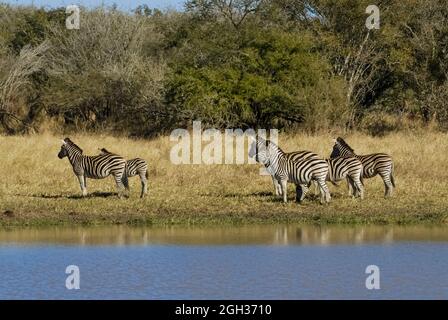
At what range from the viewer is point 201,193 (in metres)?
17.5

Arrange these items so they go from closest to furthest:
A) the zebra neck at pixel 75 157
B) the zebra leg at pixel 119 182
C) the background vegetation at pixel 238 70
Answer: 1. the zebra leg at pixel 119 182
2. the zebra neck at pixel 75 157
3. the background vegetation at pixel 238 70

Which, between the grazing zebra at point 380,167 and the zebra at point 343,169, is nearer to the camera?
the zebra at point 343,169

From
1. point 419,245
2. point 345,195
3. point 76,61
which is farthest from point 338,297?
point 76,61

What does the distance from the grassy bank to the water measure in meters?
0.67

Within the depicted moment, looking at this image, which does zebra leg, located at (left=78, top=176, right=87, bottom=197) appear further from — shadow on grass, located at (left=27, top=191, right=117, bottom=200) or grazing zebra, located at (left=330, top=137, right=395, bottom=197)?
grazing zebra, located at (left=330, top=137, right=395, bottom=197)

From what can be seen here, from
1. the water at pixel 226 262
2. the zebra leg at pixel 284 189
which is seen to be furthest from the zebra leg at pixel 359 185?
the water at pixel 226 262

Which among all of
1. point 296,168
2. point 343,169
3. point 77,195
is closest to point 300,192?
point 296,168

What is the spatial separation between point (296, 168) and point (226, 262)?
182 inches

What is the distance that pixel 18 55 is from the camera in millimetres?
34531

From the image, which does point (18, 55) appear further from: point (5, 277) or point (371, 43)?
point (5, 277)

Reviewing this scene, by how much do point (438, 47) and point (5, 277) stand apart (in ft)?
68.3

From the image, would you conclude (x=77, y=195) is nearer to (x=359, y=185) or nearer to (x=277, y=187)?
(x=277, y=187)

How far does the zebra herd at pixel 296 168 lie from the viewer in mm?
16531

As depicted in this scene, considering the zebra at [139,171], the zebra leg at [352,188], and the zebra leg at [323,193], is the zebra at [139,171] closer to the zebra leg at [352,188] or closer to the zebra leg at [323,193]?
the zebra leg at [323,193]
